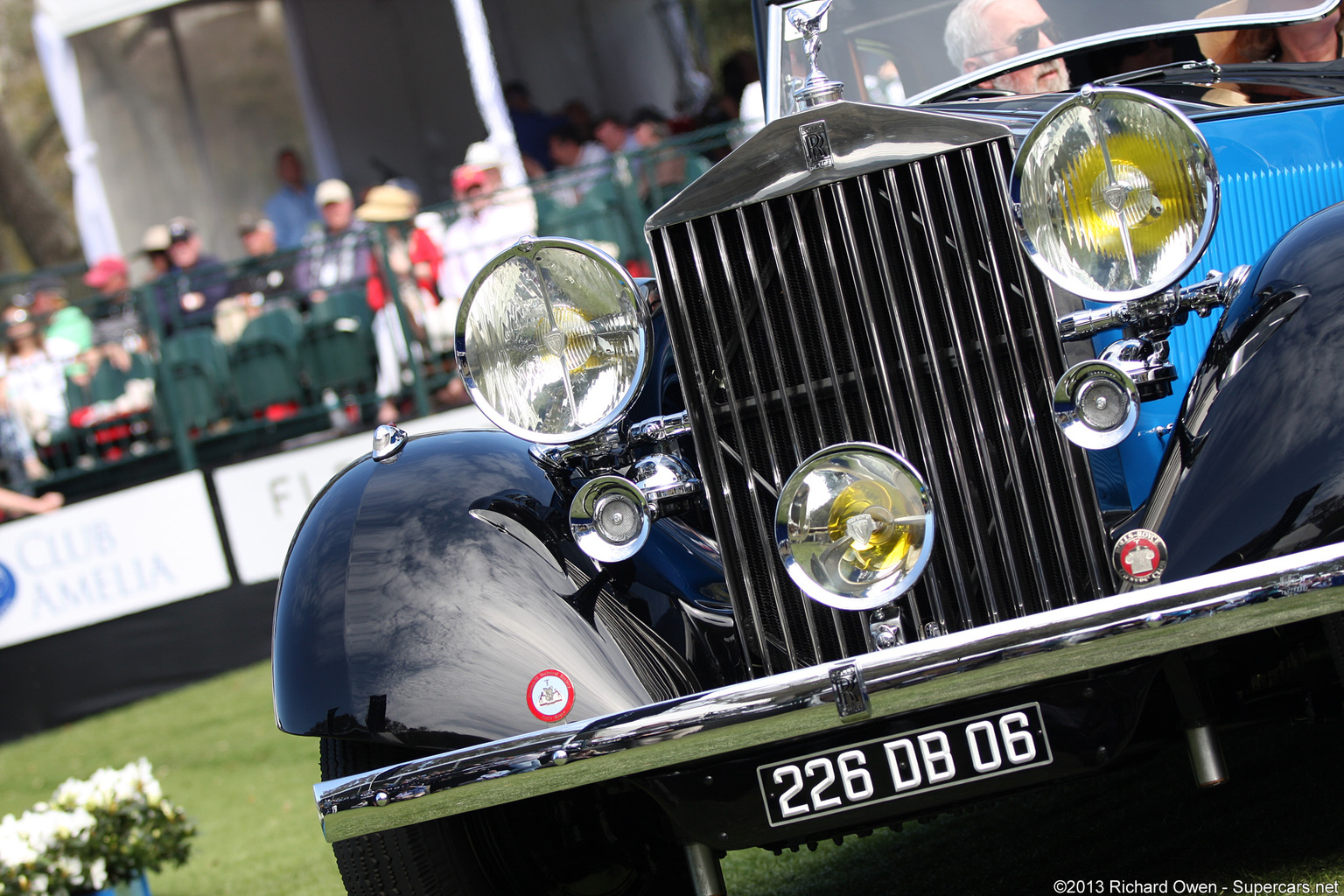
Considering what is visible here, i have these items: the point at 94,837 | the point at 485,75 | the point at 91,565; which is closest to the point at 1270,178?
the point at 94,837

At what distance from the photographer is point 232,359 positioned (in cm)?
848

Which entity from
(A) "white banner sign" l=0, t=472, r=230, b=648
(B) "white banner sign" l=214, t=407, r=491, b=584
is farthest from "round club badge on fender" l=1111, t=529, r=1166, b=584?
(A) "white banner sign" l=0, t=472, r=230, b=648

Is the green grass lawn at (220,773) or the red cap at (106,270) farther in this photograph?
the red cap at (106,270)

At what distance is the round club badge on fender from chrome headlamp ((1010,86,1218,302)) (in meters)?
0.39

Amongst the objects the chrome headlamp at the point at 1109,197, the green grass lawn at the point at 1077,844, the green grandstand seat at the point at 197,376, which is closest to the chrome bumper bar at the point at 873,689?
the chrome headlamp at the point at 1109,197

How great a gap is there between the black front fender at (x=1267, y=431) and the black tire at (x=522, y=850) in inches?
44.4

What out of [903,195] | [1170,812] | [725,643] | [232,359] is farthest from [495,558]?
[232,359]

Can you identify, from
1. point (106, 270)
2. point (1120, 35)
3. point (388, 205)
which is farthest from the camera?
point (106, 270)

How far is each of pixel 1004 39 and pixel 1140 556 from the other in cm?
188

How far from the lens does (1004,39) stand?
11.4 feet

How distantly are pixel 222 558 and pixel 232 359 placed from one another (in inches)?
56.8

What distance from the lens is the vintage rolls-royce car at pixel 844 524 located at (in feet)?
6.63

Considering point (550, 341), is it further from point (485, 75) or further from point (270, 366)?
point (485, 75)

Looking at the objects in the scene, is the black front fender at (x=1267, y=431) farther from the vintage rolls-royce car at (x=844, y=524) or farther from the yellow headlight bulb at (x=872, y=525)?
the yellow headlight bulb at (x=872, y=525)
